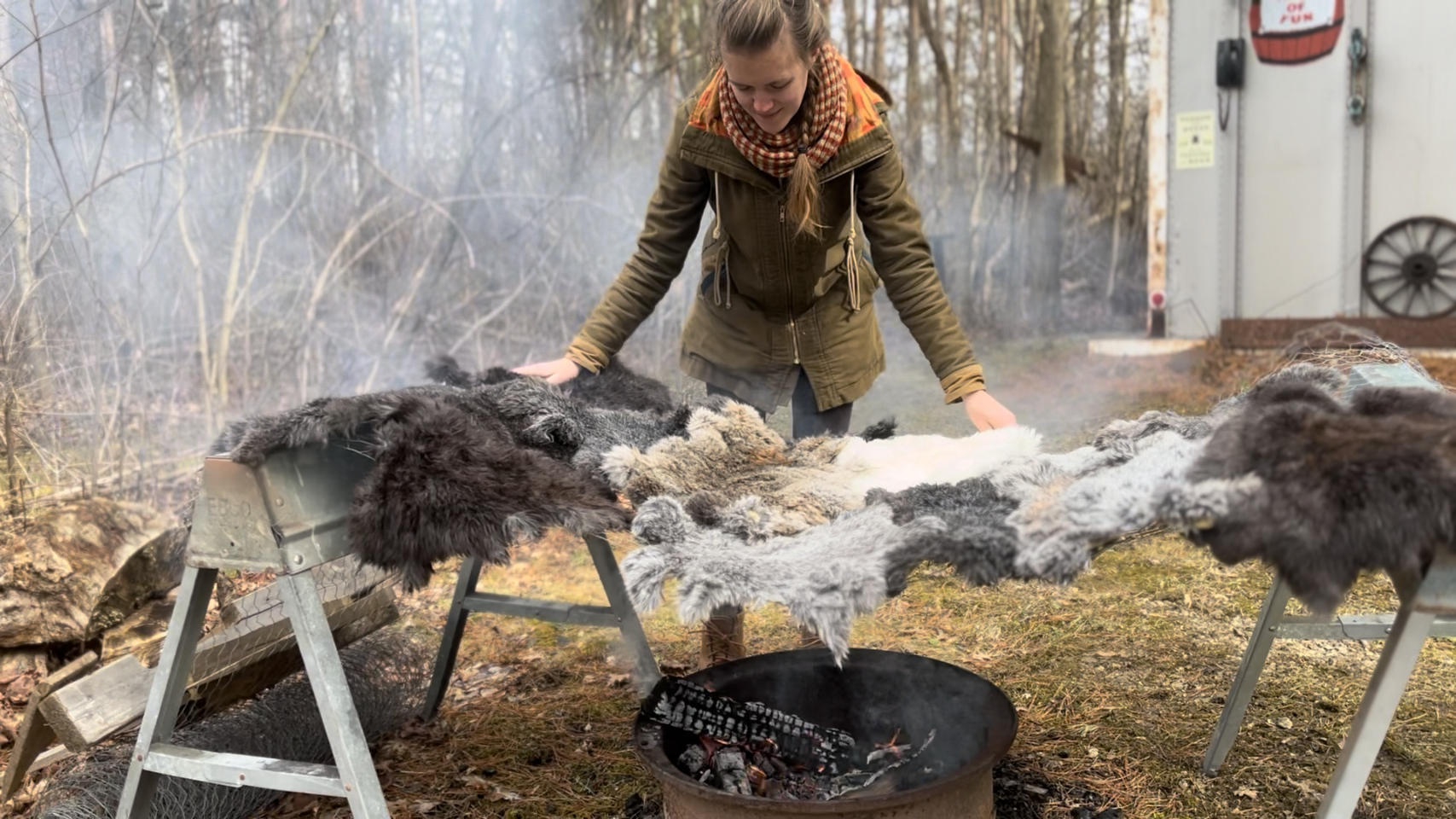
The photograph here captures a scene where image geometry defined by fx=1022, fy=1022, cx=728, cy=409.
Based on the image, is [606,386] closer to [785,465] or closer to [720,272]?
[720,272]

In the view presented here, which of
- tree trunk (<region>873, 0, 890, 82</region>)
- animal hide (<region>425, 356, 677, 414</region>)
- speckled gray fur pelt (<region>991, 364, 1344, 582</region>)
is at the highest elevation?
tree trunk (<region>873, 0, 890, 82</region>)

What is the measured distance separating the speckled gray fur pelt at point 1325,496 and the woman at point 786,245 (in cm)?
80

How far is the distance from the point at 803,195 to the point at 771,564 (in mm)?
1071

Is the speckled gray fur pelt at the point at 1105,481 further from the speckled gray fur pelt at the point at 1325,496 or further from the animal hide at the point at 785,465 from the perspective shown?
the animal hide at the point at 785,465

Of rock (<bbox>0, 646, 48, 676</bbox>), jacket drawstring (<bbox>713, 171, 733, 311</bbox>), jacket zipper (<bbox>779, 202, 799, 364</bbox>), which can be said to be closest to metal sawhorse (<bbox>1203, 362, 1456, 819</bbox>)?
jacket zipper (<bbox>779, 202, 799, 364</bbox>)

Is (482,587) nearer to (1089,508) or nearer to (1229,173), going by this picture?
(1089,508)

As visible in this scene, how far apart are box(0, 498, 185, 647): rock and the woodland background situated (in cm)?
13

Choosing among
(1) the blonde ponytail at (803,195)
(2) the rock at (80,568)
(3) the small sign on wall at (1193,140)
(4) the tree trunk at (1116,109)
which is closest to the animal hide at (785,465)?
(1) the blonde ponytail at (803,195)

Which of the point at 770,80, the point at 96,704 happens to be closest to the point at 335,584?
the point at 96,704

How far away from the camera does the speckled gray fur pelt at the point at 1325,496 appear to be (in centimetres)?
127

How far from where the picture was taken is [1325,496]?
4.26 feet

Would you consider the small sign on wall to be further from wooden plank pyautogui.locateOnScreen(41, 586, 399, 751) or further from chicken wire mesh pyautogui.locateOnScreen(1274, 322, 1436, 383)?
wooden plank pyautogui.locateOnScreen(41, 586, 399, 751)

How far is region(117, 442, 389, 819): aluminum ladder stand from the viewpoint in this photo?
5.93ft

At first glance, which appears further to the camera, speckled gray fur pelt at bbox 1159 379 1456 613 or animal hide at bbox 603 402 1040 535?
animal hide at bbox 603 402 1040 535
